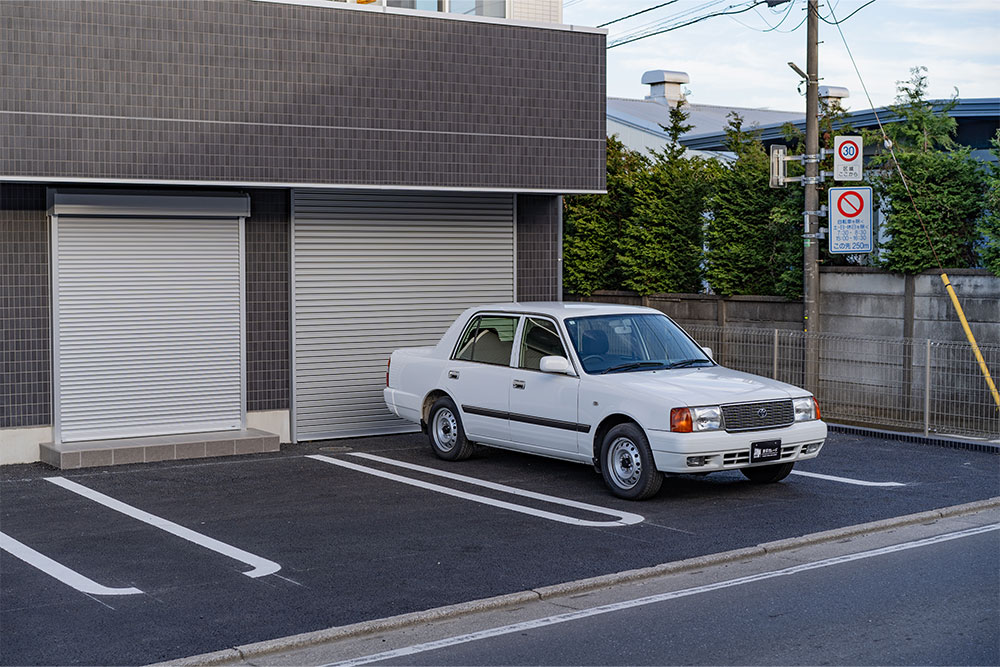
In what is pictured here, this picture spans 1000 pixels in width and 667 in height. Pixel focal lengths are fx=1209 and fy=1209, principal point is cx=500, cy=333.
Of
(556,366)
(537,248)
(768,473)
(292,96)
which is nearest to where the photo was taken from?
(556,366)

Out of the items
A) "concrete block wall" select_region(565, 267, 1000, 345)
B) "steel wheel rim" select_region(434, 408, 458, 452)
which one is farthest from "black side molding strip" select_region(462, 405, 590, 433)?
"concrete block wall" select_region(565, 267, 1000, 345)

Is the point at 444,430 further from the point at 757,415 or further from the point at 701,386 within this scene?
the point at 757,415

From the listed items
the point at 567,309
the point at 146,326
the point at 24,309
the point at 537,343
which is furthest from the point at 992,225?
the point at 24,309

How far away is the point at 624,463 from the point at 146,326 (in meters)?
5.91

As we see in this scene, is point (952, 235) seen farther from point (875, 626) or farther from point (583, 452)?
point (875, 626)

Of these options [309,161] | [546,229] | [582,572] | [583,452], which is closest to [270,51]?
[309,161]

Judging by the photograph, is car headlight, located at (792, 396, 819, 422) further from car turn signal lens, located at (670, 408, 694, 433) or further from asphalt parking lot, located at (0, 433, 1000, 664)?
car turn signal lens, located at (670, 408, 694, 433)

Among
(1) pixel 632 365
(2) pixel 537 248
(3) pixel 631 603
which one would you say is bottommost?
(3) pixel 631 603

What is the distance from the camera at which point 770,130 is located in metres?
25.4

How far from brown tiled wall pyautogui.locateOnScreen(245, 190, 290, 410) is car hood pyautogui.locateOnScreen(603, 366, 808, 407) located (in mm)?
4912

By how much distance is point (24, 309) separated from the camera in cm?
1293

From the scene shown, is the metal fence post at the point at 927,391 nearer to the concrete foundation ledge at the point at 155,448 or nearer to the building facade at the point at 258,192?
the building facade at the point at 258,192

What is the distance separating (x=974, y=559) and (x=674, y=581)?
7.36 feet

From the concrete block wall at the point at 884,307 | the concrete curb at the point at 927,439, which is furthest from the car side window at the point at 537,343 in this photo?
the concrete block wall at the point at 884,307
